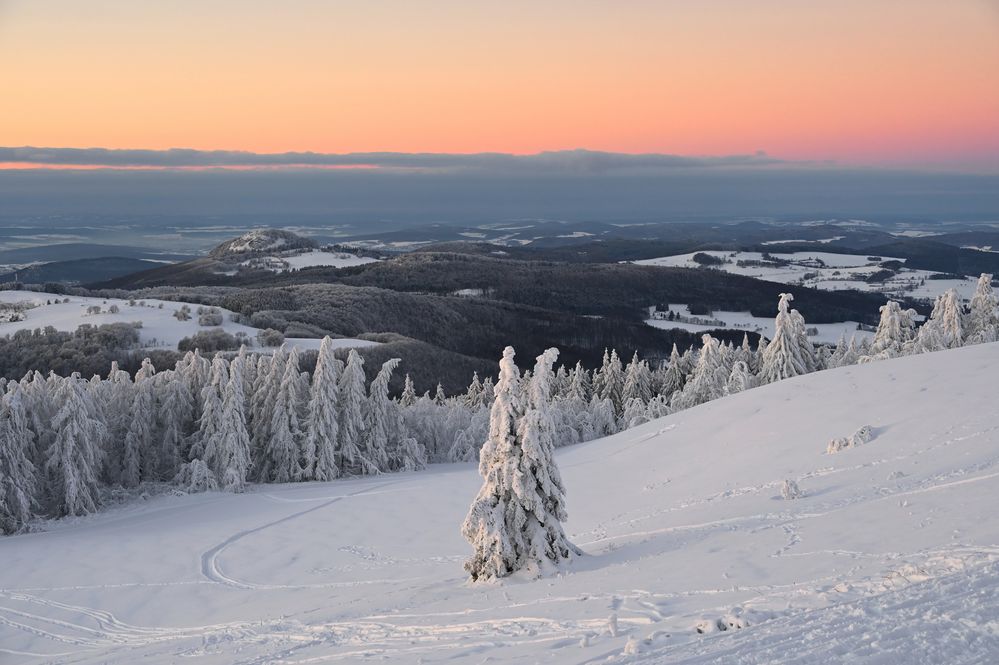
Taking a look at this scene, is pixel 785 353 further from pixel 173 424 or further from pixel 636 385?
pixel 173 424

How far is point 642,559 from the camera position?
15930mm

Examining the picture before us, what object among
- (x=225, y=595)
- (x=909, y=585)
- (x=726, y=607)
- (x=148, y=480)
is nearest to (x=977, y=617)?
(x=909, y=585)

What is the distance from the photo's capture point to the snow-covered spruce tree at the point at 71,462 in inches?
1264

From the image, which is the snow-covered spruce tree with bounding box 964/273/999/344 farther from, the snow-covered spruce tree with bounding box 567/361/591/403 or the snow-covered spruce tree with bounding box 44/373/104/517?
the snow-covered spruce tree with bounding box 44/373/104/517

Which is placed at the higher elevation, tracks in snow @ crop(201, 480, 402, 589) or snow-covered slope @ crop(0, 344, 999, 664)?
snow-covered slope @ crop(0, 344, 999, 664)

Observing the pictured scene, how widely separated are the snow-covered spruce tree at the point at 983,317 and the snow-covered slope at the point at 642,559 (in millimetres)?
14854

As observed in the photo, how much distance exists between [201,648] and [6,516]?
65.6ft

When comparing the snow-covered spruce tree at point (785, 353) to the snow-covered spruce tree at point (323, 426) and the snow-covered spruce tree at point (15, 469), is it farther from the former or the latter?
the snow-covered spruce tree at point (15, 469)

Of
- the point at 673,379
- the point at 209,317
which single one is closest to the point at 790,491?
the point at 673,379

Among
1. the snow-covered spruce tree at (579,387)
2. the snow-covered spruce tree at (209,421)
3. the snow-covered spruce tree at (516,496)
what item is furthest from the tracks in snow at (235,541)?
the snow-covered spruce tree at (579,387)

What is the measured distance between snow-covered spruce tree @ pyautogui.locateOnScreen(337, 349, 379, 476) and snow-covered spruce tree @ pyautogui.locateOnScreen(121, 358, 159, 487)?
9.25 meters

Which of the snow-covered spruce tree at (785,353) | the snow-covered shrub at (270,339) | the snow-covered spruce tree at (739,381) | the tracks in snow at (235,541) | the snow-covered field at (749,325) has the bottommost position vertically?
the snow-covered field at (749,325)

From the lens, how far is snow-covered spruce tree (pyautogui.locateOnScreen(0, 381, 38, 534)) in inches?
1183

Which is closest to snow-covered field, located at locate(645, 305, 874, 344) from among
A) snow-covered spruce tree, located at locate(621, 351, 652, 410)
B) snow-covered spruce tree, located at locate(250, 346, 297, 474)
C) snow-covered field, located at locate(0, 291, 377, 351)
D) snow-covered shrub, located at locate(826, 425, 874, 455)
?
snow-covered spruce tree, located at locate(621, 351, 652, 410)
